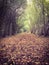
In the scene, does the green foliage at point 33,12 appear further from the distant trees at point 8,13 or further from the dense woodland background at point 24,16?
the distant trees at point 8,13

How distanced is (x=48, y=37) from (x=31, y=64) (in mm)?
594

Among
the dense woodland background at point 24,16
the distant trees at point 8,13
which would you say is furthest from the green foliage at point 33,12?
the distant trees at point 8,13

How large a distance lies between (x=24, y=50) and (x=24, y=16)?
68 cm

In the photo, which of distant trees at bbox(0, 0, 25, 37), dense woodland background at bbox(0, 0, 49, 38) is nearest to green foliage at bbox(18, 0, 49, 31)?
dense woodland background at bbox(0, 0, 49, 38)

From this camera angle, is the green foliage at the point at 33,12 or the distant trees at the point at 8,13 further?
the distant trees at the point at 8,13

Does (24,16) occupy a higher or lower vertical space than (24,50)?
higher

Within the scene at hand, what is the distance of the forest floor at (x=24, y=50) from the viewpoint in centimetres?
275

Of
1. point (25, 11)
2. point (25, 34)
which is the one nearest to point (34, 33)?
point (25, 34)

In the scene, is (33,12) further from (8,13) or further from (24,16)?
(8,13)

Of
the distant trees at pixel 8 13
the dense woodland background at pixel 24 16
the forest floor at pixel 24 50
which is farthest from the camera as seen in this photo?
the distant trees at pixel 8 13

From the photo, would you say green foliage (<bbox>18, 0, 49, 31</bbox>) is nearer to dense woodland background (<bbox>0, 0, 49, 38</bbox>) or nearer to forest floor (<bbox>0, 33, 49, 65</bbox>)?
dense woodland background (<bbox>0, 0, 49, 38</bbox>)

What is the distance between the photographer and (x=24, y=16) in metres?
3.17

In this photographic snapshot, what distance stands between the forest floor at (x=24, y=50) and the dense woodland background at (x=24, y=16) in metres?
0.14

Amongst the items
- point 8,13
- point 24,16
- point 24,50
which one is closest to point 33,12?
point 24,16
